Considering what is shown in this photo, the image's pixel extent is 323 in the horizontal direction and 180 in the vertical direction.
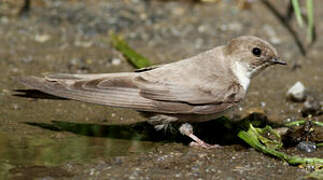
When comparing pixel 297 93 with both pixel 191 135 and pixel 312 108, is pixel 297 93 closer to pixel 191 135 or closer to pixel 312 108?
pixel 312 108

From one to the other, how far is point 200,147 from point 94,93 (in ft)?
3.27

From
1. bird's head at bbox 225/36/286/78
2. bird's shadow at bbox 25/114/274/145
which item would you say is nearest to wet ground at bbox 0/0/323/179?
bird's shadow at bbox 25/114/274/145

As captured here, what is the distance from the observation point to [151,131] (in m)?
5.21

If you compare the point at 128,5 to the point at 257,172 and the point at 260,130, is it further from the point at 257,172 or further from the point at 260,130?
the point at 257,172

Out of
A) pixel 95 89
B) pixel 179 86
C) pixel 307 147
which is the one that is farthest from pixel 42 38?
pixel 307 147

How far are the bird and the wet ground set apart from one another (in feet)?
1.08

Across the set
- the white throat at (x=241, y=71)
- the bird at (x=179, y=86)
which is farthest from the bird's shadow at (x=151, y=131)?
the white throat at (x=241, y=71)

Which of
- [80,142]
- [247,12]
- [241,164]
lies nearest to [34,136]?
[80,142]

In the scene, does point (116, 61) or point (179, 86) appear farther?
point (116, 61)

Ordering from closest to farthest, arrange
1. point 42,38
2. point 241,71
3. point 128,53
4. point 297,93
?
point 241,71 → point 297,93 → point 128,53 → point 42,38

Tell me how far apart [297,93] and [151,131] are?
169 cm

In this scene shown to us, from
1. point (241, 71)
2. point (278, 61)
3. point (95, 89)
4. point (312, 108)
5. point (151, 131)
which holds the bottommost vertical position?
point (151, 131)

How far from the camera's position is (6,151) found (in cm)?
441

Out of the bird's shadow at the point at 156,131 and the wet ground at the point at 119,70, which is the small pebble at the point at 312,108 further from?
the bird's shadow at the point at 156,131
